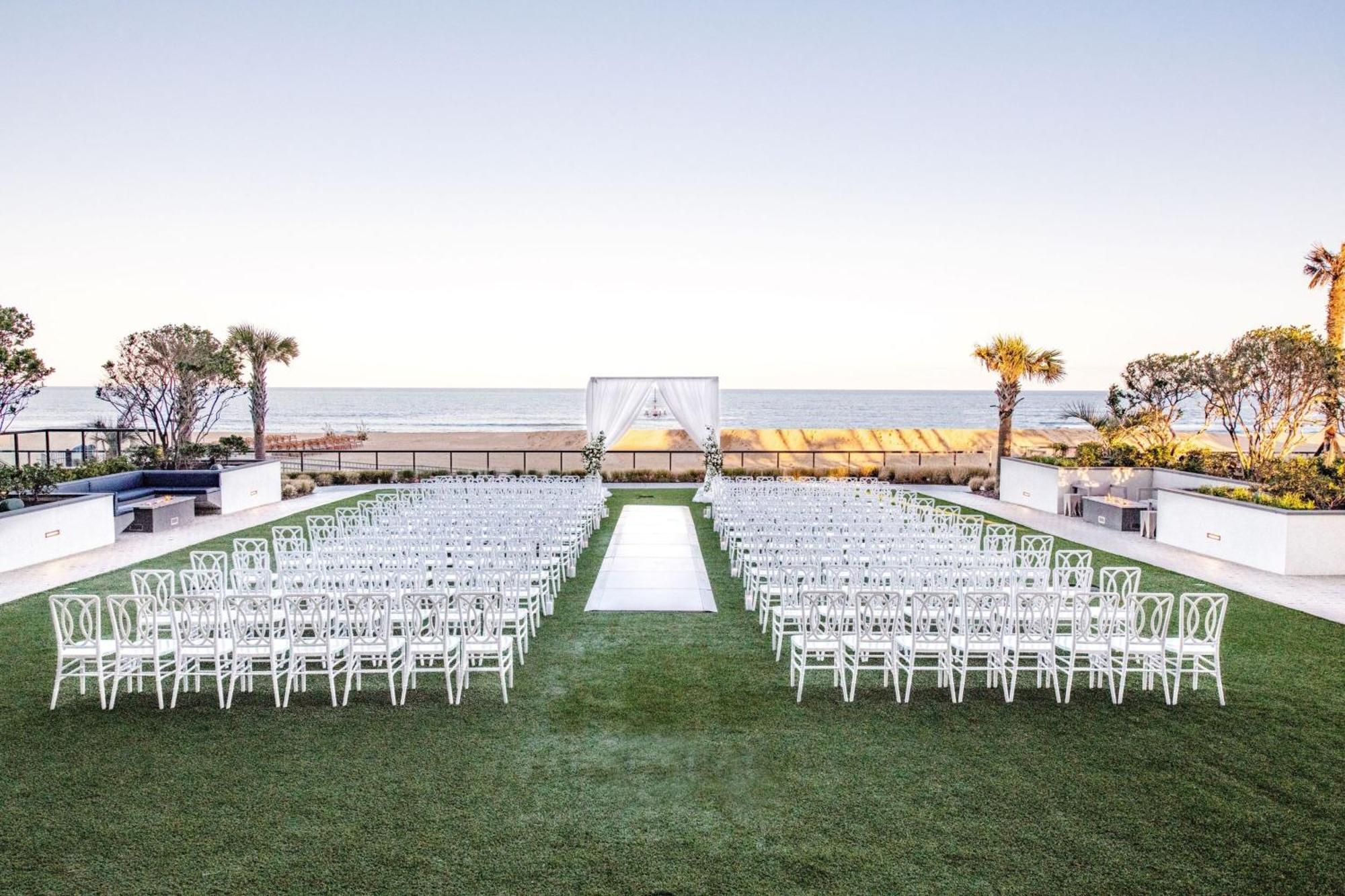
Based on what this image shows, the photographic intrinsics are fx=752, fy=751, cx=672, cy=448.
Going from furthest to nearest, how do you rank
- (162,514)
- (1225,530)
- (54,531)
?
(162,514), (1225,530), (54,531)

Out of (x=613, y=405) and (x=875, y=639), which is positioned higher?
(x=613, y=405)

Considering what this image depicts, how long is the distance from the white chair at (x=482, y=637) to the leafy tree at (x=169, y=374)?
14.8 meters

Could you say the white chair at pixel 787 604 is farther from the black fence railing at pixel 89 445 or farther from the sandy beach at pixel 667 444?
the sandy beach at pixel 667 444

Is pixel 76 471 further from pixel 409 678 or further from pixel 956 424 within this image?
pixel 956 424

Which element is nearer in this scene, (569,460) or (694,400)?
(694,400)

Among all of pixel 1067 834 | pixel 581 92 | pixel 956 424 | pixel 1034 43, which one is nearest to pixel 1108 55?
pixel 1034 43

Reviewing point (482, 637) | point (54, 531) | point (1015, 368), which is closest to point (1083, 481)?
point (1015, 368)

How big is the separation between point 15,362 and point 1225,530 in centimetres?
1980

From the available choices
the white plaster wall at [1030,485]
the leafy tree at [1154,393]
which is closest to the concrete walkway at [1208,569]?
the white plaster wall at [1030,485]

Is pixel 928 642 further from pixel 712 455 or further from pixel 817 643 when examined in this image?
pixel 712 455

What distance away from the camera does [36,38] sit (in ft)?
54.3

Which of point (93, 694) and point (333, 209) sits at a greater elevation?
point (333, 209)

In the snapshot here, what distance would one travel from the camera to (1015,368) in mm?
22656

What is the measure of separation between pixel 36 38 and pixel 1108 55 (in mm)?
24288
